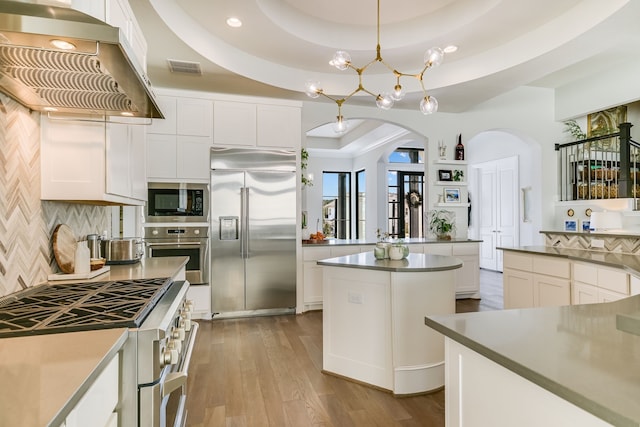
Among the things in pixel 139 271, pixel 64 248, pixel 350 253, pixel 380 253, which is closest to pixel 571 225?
pixel 350 253

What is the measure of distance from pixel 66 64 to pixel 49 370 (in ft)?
3.61

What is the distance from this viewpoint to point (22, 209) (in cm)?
167

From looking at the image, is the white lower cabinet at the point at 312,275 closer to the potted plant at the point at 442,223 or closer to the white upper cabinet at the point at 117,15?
the potted plant at the point at 442,223

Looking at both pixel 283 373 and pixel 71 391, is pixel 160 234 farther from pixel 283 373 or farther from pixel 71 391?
pixel 71 391

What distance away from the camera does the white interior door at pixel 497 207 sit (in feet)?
A: 24.6

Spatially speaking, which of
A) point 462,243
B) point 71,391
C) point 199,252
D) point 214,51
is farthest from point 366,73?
point 71,391

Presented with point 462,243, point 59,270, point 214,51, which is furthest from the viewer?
point 462,243

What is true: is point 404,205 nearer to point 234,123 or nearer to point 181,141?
point 234,123

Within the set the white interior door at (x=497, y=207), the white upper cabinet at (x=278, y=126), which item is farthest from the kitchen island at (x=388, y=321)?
the white interior door at (x=497, y=207)

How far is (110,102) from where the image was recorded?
5.82 ft

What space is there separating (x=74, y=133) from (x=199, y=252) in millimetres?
2429

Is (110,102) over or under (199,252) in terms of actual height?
over

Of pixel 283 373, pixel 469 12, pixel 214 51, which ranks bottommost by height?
pixel 283 373

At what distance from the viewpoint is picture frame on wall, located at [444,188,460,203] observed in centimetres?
557
